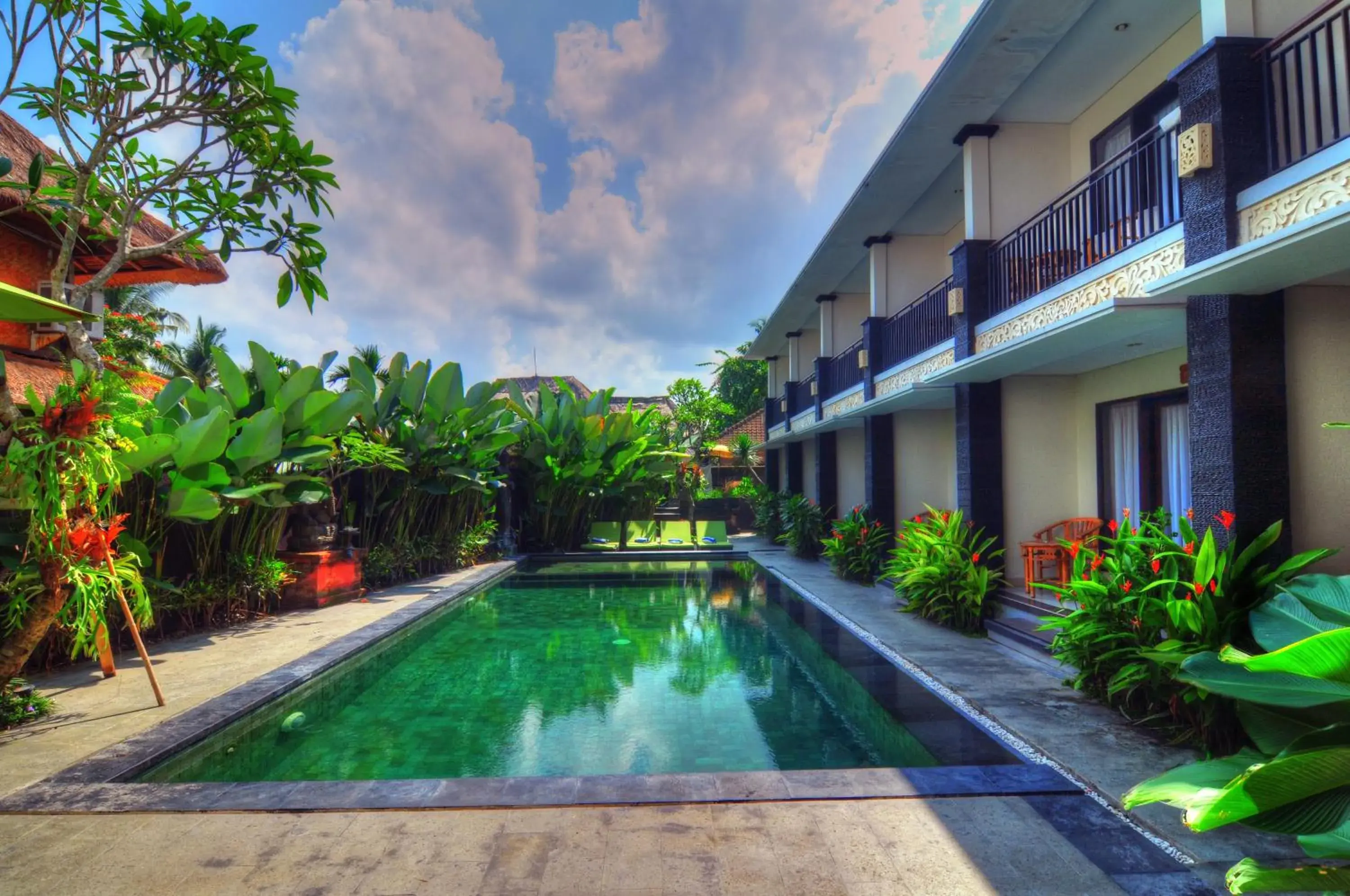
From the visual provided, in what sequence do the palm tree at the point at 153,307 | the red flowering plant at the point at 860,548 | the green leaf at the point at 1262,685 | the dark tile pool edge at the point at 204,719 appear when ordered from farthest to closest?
the palm tree at the point at 153,307, the red flowering plant at the point at 860,548, the dark tile pool edge at the point at 204,719, the green leaf at the point at 1262,685

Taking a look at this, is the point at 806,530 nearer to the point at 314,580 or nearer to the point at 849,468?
the point at 849,468

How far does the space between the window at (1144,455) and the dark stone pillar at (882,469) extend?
3.62 metres

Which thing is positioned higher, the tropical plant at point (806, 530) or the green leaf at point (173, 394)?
the green leaf at point (173, 394)

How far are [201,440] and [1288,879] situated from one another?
723 cm

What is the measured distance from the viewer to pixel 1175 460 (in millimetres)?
6812

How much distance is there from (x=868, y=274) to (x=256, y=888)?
12.3 metres

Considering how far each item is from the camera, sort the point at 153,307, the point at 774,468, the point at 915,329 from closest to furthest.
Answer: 1. the point at 915,329
2. the point at 774,468
3. the point at 153,307

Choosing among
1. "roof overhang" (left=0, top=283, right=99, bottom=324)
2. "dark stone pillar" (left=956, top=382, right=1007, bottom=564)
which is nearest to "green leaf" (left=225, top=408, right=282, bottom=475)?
"roof overhang" (left=0, top=283, right=99, bottom=324)

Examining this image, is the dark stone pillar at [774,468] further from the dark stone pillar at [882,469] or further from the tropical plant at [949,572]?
the tropical plant at [949,572]

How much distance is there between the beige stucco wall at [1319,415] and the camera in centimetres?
416

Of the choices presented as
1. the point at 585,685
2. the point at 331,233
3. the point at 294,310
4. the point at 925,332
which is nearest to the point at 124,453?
the point at 294,310

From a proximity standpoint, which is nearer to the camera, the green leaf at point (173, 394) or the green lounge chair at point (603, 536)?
the green leaf at point (173, 394)

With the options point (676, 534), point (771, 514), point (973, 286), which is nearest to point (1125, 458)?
point (973, 286)

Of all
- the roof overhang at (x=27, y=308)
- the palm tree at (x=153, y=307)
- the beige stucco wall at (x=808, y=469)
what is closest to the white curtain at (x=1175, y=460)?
the roof overhang at (x=27, y=308)
